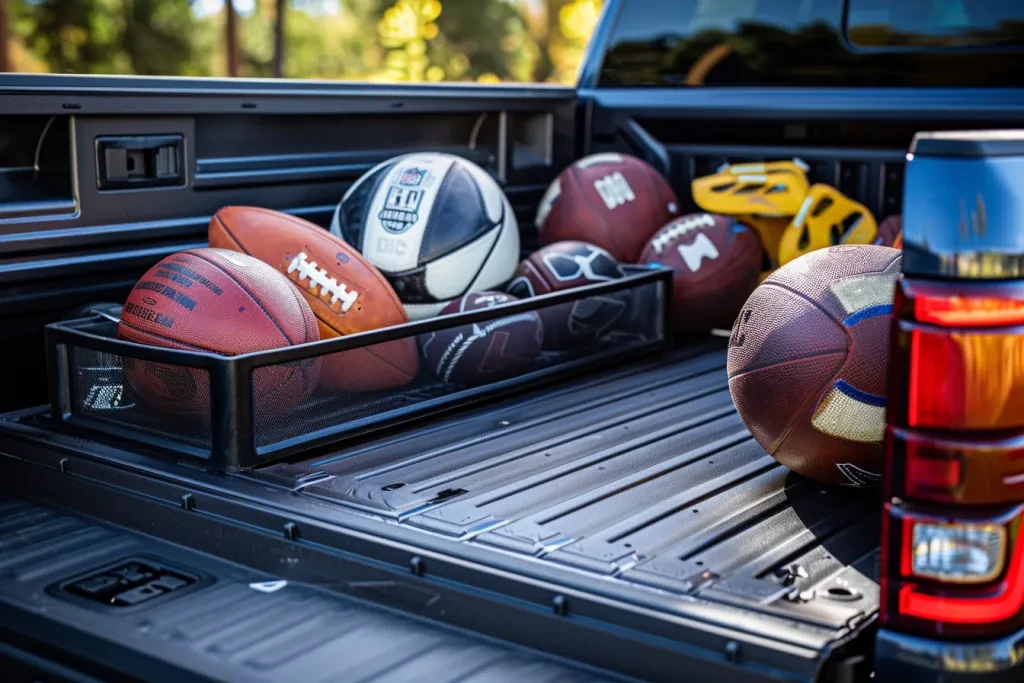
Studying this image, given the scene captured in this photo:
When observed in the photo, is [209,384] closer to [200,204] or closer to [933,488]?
[200,204]

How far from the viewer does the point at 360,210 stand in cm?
365

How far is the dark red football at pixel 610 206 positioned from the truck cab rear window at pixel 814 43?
0.41 metres

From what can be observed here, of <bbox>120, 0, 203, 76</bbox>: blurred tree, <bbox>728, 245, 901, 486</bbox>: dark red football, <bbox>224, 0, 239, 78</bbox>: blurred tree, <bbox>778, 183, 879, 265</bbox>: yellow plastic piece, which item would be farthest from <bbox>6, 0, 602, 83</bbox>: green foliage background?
<bbox>728, 245, 901, 486</bbox>: dark red football

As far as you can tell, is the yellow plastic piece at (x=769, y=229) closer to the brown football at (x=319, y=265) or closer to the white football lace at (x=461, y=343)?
the white football lace at (x=461, y=343)

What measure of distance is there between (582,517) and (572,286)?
1478mm

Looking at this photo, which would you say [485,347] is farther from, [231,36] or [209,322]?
[231,36]

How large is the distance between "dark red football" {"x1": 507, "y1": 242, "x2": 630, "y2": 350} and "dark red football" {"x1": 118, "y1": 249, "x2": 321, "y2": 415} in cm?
77

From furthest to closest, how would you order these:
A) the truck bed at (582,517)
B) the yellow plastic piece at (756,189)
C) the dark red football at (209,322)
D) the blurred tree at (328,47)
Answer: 1. the blurred tree at (328,47)
2. the yellow plastic piece at (756,189)
3. the dark red football at (209,322)
4. the truck bed at (582,517)

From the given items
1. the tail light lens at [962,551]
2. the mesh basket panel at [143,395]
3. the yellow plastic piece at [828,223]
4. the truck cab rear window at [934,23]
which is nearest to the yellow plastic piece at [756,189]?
the yellow plastic piece at [828,223]

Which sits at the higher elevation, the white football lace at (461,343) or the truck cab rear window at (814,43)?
the truck cab rear window at (814,43)

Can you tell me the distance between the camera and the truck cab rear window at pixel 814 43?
12.7ft

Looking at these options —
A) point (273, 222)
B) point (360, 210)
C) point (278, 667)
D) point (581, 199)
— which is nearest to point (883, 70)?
point (581, 199)

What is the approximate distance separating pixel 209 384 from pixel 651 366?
1492 mm

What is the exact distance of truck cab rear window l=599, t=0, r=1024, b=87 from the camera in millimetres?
3883
